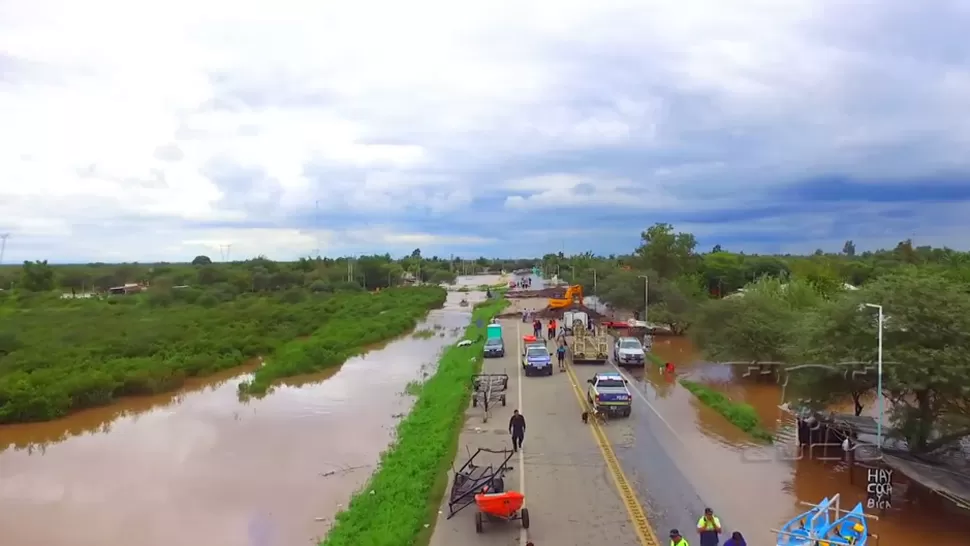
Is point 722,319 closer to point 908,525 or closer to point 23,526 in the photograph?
point 908,525

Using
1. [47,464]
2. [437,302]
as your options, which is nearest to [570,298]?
[437,302]

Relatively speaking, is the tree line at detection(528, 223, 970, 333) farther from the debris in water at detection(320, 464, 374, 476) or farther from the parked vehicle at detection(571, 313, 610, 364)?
the debris in water at detection(320, 464, 374, 476)

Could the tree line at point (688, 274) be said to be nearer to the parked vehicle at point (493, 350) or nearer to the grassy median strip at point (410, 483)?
the parked vehicle at point (493, 350)

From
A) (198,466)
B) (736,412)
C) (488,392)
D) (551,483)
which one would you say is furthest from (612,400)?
(198,466)

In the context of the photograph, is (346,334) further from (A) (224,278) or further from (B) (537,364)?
(A) (224,278)

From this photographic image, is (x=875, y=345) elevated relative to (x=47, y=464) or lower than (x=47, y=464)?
elevated

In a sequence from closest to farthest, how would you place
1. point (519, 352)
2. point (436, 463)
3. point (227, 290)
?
1. point (436, 463)
2. point (519, 352)
3. point (227, 290)
